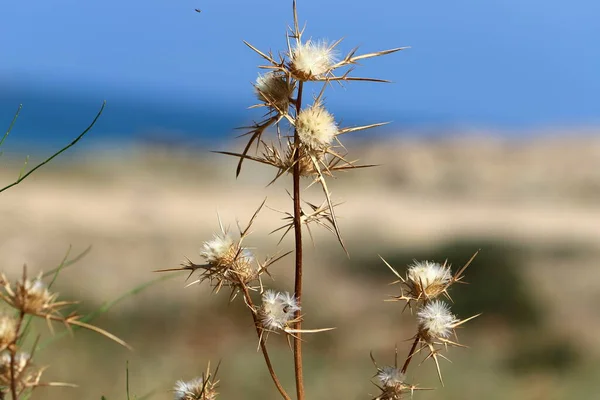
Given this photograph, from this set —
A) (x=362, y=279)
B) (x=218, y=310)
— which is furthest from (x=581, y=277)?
(x=218, y=310)

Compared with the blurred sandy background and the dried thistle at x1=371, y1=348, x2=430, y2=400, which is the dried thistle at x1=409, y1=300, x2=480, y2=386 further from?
the blurred sandy background

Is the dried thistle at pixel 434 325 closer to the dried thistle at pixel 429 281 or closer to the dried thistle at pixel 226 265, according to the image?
the dried thistle at pixel 429 281

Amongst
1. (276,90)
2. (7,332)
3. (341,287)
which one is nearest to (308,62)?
(276,90)

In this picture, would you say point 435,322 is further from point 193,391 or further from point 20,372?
point 20,372

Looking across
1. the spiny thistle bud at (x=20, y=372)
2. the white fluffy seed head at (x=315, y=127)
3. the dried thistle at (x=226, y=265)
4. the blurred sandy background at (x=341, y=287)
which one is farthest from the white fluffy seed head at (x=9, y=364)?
the blurred sandy background at (x=341, y=287)

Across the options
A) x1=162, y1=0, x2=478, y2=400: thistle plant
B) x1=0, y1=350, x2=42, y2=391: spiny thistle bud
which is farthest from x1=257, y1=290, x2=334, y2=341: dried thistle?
x1=0, y1=350, x2=42, y2=391: spiny thistle bud

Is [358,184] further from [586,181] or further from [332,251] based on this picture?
[332,251]

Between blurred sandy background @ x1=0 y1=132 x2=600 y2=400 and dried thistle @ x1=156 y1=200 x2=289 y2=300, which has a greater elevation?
blurred sandy background @ x1=0 y1=132 x2=600 y2=400
